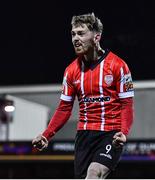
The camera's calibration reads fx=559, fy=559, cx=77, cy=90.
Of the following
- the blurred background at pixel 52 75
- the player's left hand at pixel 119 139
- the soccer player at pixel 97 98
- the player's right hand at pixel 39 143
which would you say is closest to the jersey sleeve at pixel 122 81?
the soccer player at pixel 97 98

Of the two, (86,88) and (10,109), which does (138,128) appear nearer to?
(10,109)

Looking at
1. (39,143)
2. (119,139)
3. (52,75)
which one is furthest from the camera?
(52,75)

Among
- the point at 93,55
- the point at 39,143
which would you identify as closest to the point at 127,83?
the point at 93,55

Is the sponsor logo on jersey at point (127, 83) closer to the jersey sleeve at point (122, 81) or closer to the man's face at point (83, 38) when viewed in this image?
the jersey sleeve at point (122, 81)

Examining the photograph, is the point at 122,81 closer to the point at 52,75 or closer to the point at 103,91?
the point at 103,91

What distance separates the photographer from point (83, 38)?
11.7ft

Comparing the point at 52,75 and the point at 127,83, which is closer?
the point at 127,83

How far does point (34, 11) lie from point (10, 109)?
1.59 metres

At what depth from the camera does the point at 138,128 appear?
306 inches

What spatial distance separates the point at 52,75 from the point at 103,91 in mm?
4988

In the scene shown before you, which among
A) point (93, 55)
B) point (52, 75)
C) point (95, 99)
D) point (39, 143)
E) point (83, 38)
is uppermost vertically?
point (83, 38)

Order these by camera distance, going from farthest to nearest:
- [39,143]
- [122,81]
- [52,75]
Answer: [52,75] → [39,143] → [122,81]

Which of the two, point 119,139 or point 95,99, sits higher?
point 95,99

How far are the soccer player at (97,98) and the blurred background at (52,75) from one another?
3.87 meters
